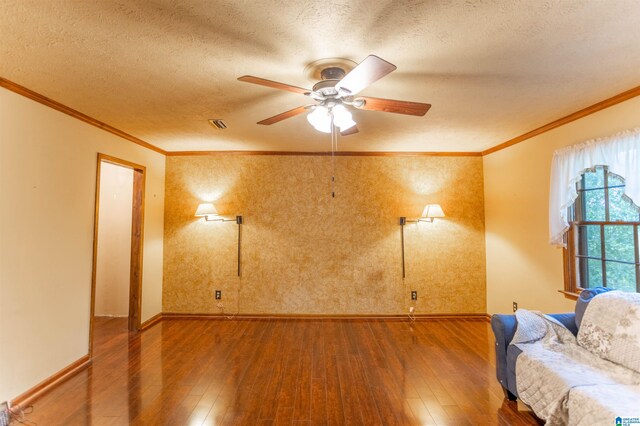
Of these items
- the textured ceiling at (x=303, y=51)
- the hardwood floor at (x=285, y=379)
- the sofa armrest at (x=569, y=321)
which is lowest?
the hardwood floor at (x=285, y=379)

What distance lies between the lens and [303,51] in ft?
6.42

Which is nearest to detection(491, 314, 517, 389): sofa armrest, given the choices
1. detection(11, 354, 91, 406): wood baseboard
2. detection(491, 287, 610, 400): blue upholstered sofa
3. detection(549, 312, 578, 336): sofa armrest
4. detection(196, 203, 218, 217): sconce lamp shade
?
detection(491, 287, 610, 400): blue upholstered sofa

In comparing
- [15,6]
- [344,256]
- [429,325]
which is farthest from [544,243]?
[15,6]

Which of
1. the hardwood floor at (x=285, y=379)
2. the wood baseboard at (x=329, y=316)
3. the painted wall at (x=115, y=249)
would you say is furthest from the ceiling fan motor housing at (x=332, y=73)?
the painted wall at (x=115, y=249)

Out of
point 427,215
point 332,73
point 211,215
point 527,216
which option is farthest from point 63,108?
point 527,216

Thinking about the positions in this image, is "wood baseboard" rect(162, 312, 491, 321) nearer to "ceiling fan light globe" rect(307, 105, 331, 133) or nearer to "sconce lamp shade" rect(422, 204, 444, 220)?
"sconce lamp shade" rect(422, 204, 444, 220)

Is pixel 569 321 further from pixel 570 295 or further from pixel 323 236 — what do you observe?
pixel 323 236

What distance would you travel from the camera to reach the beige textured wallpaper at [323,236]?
4.65 m

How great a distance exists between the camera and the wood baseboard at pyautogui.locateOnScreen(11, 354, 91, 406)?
2.44 m

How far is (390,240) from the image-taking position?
15.4 feet

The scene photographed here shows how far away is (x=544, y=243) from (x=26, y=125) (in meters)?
5.14

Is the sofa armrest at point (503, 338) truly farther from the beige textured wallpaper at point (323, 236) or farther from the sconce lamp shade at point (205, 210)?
the sconce lamp shade at point (205, 210)

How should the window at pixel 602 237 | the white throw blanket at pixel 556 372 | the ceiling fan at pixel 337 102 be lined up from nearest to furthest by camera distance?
the white throw blanket at pixel 556 372 < the ceiling fan at pixel 337 102 < the window at pixel 602 237

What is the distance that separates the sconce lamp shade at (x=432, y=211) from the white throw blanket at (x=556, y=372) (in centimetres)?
193
